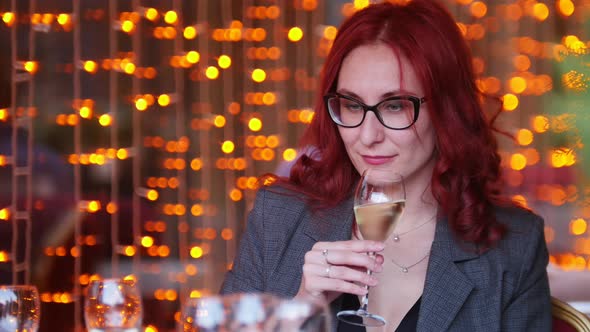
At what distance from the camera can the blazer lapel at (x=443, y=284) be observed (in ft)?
5.41

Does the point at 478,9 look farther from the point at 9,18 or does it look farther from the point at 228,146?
the point at 9,18

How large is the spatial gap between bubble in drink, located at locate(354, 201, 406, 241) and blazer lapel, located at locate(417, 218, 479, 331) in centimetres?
34

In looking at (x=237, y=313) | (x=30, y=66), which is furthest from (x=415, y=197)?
(x=30, y=66)

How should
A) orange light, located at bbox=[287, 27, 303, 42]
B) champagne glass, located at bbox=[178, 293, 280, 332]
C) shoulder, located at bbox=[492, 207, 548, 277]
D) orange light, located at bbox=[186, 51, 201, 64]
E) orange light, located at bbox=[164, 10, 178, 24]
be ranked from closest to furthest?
champagne glass, located at bbox=[178, 293, 280, 332] < shoulder, located at bbox=[492, 207, 548, 277] < orange light, located at bbox=[164, 10, 178, 24] < orange light, located at bbox=[186, 51, 201, 64] < orange light, located at bbox=[287, 27, 303, 42]

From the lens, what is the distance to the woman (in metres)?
1.68

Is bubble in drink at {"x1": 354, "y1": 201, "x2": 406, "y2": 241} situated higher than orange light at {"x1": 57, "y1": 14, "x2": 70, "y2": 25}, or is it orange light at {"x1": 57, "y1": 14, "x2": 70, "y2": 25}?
orange light at {"x1": 57, "y1": 14, "x2": 70, "y2": 25}

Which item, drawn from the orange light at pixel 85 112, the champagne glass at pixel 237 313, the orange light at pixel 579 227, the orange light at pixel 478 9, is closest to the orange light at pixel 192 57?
the orange light at pixel 85 112

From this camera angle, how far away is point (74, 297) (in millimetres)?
3883

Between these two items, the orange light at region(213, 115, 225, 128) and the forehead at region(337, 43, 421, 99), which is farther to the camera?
the orange light at region(213, 115, 225, 128)

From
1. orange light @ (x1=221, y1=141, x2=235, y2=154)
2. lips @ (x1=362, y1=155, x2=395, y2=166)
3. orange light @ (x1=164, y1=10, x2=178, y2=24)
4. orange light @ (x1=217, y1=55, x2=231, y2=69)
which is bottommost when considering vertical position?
orange light @ (x1=221, y1=141, x2=235, y2=154)

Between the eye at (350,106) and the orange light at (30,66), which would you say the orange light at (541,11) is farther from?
the eye at (350,106)

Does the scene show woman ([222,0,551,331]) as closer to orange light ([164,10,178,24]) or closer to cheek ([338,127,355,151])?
cheek ([338,127,355,151])

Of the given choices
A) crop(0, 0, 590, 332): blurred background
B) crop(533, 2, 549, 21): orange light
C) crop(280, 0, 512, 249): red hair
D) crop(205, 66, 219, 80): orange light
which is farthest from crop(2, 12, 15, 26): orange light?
crop(533, 2, 549, 21): orange light

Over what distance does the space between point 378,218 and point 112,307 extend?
1.38 feet
